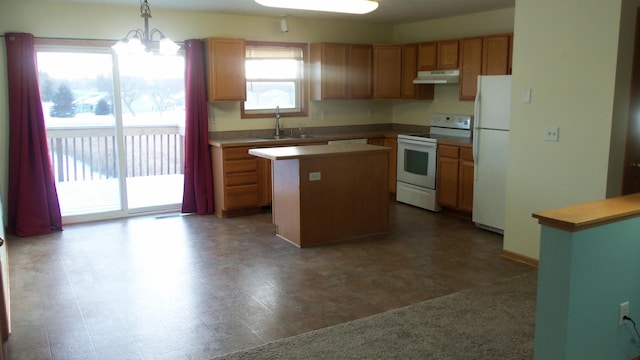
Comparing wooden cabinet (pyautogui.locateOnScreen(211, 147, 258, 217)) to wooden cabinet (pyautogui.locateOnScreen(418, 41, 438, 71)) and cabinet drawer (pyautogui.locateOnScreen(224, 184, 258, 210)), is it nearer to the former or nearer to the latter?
cabinet drawer (pyautogui.locateOnScreen(224, 184, 258, 210))

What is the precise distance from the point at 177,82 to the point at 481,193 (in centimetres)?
392

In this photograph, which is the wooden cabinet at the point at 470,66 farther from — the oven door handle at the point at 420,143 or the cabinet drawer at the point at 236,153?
the cabinet drawer at the point at 236,153

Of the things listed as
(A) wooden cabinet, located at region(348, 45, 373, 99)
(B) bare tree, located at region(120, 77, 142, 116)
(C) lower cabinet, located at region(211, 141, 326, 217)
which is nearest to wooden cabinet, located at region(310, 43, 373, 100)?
(A) wooden cabinet, located at region(348, 45, 373, 99)

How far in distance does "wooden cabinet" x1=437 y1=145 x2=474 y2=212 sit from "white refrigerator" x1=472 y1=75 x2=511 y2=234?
32cm

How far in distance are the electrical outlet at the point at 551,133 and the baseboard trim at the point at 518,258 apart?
3.44 ft

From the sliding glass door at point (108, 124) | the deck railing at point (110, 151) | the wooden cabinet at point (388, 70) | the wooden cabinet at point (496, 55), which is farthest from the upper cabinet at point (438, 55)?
the deck railing at point (110, 151)

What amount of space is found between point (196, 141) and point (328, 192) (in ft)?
6.95

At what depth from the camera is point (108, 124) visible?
→ 6.37 meters

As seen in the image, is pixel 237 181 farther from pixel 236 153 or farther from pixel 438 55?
pixel 438 55

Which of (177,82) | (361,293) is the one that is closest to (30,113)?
(177,82)

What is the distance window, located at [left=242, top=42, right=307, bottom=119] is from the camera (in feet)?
23.2

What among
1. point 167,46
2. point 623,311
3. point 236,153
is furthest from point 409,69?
point 623,311

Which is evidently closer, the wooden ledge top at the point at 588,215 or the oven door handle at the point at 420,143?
the wooden ledge top at the point at 588,215

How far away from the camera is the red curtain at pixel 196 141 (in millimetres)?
6473
